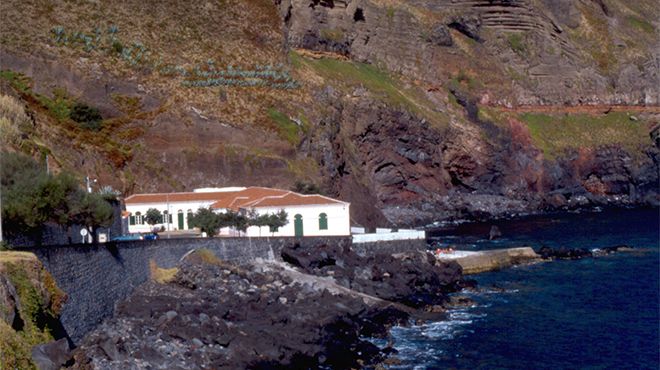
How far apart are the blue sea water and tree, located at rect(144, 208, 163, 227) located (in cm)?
2046

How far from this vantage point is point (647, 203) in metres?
109

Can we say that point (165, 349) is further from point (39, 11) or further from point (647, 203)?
point (647, 203)

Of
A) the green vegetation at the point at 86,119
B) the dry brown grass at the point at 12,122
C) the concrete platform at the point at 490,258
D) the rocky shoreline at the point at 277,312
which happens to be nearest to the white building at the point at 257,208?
the rocky shoreline at the point at 277,312

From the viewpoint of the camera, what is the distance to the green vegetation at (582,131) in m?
120

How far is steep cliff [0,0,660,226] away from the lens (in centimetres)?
7038

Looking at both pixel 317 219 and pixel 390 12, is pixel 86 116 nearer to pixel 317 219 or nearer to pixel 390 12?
pixel 317 219

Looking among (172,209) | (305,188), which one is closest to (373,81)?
Result: (305,188)

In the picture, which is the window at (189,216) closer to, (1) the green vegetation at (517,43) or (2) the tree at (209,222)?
(2) the tree at (209,222)

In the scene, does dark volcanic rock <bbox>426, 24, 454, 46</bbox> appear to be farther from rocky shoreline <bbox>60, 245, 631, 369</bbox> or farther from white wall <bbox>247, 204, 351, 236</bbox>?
rocky shoreline <bbox>60, 245, 631, 369</bbox>

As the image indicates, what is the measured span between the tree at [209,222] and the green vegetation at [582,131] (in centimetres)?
7115

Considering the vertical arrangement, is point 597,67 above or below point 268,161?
above

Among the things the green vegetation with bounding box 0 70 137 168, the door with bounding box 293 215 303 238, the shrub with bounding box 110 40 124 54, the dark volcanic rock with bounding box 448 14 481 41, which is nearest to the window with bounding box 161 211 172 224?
the green vegetation with bounding box 0 70 137 168

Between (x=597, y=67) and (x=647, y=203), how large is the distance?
38.6 meters

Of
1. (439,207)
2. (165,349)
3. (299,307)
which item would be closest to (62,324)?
(165,349)
